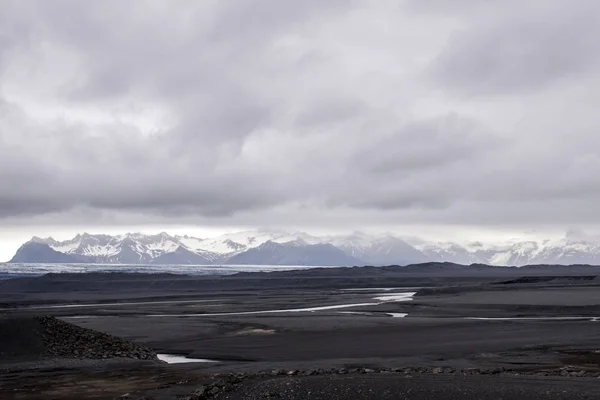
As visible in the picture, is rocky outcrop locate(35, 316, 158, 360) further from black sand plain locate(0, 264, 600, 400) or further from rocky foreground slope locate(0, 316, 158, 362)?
black sand plain locate(0, 264, 600, 400)

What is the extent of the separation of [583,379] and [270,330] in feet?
83.4

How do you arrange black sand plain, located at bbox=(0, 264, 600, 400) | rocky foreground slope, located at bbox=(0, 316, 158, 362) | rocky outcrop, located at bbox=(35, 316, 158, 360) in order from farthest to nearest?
rocky outcrop, located at bbox=(35, 316, 158, 360), rocky foreground slope, located at bbox=(0, 316, 158, 362), black sand plain, located at bbox=(0, 264, 600, 400)

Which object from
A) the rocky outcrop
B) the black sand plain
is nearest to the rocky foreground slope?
the rocky outcrop

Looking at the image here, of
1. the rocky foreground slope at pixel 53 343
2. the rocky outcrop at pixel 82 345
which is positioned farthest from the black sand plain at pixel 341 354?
the rocky outcrop at pixel 82 345

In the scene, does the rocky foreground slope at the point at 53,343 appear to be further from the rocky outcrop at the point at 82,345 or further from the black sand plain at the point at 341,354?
the black sand plain at the point at 341,354

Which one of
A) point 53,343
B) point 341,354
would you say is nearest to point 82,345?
point 53,343

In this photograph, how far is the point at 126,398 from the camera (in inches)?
826

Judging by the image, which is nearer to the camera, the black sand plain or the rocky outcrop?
the black sand plain

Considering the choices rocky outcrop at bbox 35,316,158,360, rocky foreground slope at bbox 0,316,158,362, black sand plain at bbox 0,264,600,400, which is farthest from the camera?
rocky outcrop at bbox 35,316,158,360

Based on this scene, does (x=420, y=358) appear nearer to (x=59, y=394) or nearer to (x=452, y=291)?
(x=59, y=394)

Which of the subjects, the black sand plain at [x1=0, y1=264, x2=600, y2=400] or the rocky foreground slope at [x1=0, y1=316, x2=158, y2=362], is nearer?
the black sand plain at [x1=0, y1=264, x2=600, y2=400]

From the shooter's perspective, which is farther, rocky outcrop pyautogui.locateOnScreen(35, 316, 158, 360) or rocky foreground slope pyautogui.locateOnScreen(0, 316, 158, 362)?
rocky outcrop pyautogui.locateOnScreen(35, 316, 158, 360)

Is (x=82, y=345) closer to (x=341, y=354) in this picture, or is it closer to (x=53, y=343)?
(x=53, y=343)

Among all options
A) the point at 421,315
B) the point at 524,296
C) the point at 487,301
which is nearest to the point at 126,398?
the point at 421,315
